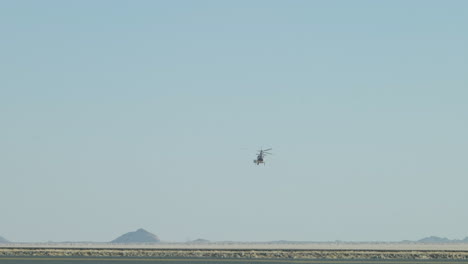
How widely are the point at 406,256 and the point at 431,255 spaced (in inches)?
112

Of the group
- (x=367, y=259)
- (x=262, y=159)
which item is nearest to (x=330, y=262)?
(x=367, y=259)

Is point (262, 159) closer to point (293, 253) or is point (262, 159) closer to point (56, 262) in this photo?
point (293, 253)

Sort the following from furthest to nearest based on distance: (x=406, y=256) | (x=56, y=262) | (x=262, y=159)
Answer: (x=262, y=159)
(x=406, y=256)
(x=56, y=262)

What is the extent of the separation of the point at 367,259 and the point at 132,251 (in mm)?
30325

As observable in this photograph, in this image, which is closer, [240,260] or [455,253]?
[240,260]

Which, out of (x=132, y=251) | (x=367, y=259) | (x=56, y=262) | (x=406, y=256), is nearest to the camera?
(x=56, y=262)

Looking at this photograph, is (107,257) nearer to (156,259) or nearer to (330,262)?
(156,259)

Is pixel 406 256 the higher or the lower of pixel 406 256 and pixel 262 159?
the lower

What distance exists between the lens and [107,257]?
352 feet

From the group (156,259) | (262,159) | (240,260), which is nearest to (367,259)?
(240,260)

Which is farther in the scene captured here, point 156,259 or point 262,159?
point 262,159

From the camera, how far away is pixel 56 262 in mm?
96500

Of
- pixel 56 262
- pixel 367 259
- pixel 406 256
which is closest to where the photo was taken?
pixel 56 262

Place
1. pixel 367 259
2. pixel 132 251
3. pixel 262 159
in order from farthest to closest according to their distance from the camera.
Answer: pixel 262 159
pixel 132 251
pixel 367 259
